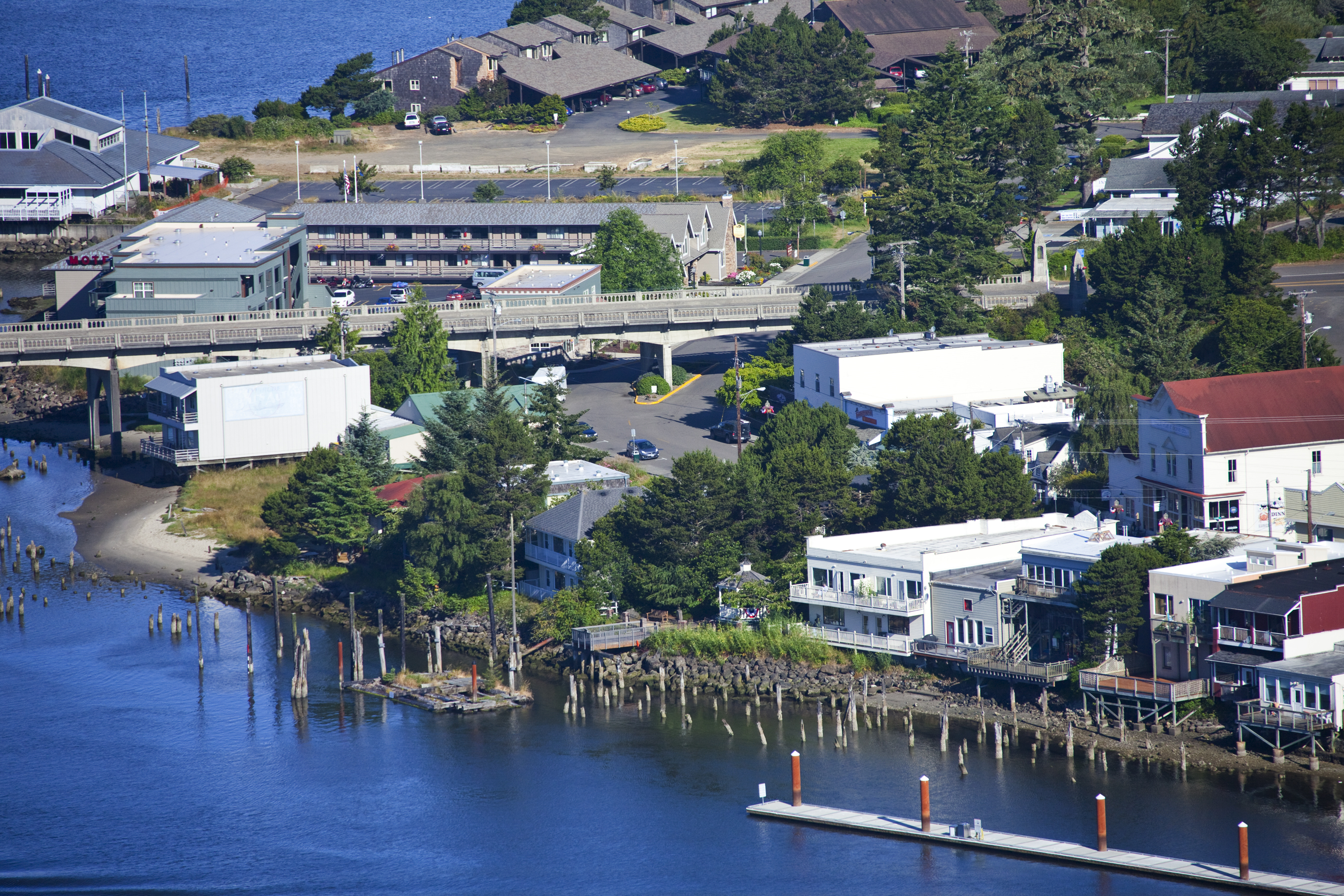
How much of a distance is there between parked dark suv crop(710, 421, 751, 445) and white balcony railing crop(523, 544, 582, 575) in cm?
1820

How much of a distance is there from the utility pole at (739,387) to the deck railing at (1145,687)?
23056mm

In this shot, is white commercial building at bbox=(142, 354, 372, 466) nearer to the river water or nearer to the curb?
the curb

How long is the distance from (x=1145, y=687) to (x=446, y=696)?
26727mm

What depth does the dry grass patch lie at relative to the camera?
87938mm

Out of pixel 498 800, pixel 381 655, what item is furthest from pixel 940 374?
pixel 498 800

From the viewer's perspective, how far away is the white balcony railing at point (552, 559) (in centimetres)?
7456

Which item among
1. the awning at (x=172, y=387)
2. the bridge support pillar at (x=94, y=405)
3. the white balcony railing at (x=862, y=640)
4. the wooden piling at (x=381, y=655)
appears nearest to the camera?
the white balcony railing at (x=862, y=640)

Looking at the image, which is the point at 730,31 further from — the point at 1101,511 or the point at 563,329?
the point at 1101,511

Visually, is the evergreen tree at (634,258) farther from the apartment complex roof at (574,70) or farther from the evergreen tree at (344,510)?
the apartment complex roof at (574,70)

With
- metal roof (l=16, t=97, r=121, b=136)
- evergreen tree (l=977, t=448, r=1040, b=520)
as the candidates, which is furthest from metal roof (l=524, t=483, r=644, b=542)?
metal roof (l=16, t=97, r=121, b=136)

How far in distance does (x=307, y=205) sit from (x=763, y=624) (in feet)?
262

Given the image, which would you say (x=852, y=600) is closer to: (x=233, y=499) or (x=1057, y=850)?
(x=1057, y=850)

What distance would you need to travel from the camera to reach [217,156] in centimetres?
16325

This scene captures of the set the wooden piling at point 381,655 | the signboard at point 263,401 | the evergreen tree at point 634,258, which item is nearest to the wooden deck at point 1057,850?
the wooden piling at point 381,655
